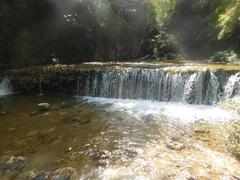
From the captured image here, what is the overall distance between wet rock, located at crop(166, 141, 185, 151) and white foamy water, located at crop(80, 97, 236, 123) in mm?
1898

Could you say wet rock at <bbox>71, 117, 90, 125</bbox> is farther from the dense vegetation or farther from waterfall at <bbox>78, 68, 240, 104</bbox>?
the dense vegetation

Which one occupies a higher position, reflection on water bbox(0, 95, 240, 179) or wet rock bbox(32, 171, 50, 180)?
reflection on water bbox(0, 95, 240, 179)

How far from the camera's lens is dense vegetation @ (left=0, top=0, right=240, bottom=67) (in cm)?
1517

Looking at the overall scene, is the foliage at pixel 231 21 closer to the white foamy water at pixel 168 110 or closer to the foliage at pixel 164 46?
the foliage at pixel 164 46

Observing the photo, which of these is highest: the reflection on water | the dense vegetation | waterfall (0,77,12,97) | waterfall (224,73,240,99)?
the dense vegetation

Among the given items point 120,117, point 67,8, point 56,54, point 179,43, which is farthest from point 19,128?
point 179,43

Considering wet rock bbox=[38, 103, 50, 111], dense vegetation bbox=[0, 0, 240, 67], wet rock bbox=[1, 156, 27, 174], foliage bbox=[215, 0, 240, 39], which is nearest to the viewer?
wet rock bbox=[1, 156, 27, 174]

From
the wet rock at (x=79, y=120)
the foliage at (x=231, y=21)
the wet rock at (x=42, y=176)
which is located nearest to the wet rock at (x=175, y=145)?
the wet rock at (x=42, y=176)

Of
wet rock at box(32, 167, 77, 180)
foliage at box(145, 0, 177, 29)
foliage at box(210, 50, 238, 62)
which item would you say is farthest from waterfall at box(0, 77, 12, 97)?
foliage at box(145, 0, 177, 29)

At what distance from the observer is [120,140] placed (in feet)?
24.1

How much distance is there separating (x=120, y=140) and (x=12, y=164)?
253 centimetres

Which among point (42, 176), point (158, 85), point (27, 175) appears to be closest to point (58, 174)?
point (42, 176)

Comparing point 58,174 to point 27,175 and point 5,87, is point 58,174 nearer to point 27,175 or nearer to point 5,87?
point 27,175

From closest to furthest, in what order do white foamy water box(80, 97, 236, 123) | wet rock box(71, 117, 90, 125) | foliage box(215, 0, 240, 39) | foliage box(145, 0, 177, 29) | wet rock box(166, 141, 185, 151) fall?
wet rock box(166, 141, 185, 151)
wet rock box(71, 117, 90, 125)
white foamy water box(80, 97, 236, 123)
foliage box(215, 0, 240, 39)
foliage box(145, 0, 177, 29)
